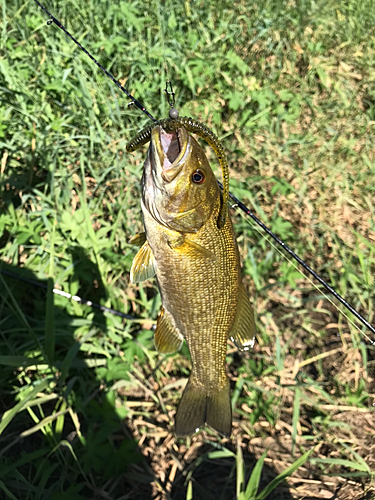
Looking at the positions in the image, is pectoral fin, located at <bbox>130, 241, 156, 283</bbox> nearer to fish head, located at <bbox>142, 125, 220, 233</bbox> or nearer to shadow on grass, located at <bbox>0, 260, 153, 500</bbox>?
fish head, located at <bbox>142, 125, 220, 233</bbox>

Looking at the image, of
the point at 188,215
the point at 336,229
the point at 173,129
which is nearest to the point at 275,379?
the point at 336,229

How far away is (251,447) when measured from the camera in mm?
2684

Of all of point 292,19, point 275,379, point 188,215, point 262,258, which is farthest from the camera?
point 292,19

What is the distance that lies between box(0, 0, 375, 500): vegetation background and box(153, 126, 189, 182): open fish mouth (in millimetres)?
1401

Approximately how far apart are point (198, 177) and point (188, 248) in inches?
11.0

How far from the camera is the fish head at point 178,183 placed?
128 centimetres

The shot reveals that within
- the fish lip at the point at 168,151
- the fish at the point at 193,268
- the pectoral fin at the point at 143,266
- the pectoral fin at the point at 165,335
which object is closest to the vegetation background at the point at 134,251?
the fish at the point at 193,268

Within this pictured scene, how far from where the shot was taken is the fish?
1326mm

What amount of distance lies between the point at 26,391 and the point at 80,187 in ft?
5.68

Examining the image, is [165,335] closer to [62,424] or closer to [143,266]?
[143,266]

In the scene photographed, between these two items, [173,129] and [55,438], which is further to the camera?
[55,438]

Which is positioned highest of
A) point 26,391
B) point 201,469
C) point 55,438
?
point 26,391

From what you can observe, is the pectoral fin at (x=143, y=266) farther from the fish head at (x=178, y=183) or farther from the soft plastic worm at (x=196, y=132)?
the soft plastic worm at (x=196, y=132)

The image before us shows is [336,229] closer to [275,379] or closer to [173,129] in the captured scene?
[275,379]
